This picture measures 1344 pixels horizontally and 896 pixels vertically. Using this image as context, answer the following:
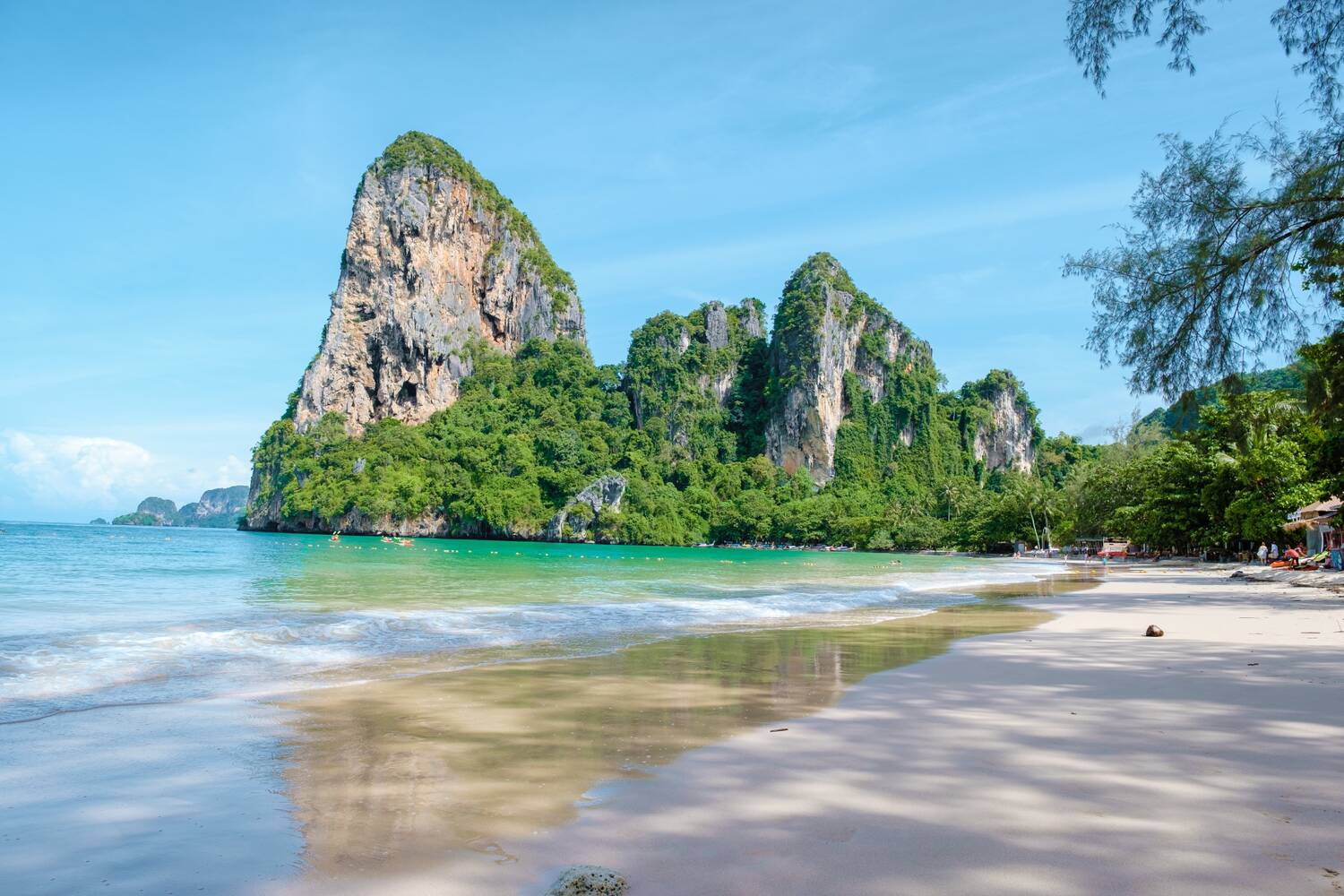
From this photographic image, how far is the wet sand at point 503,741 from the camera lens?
3146mm

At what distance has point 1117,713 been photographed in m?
5.32

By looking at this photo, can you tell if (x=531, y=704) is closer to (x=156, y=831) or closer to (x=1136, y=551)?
(x=156, y=831)

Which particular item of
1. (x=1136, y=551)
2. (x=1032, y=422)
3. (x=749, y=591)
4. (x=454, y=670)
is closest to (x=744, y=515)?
(x=1136, y=551)

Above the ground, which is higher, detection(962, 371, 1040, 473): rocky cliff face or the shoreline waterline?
detection(962, 371, 1040, 473): rocky cliff face

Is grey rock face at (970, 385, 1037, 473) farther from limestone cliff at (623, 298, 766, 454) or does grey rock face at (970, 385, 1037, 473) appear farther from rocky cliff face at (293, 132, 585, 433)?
rocky cliff face at (293, 132, 585, 433)

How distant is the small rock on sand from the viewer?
2635 mm

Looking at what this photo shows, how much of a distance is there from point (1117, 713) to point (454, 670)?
5756mm

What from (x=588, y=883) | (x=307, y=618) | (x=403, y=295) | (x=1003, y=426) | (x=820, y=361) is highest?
(x=403, y=295)

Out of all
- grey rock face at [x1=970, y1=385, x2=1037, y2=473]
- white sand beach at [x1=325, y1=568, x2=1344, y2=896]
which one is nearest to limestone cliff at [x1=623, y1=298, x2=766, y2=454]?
grey rock face at [x1=970, y1=385, x2=1037, y2=473]

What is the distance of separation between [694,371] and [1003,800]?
117 meters

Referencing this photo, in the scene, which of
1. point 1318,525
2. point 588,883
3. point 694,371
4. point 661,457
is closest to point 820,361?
point 694,371

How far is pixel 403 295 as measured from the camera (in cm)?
10219

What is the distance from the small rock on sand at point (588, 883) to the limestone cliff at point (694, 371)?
11203cm

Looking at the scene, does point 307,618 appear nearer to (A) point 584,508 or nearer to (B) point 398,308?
(A) point 584,508
